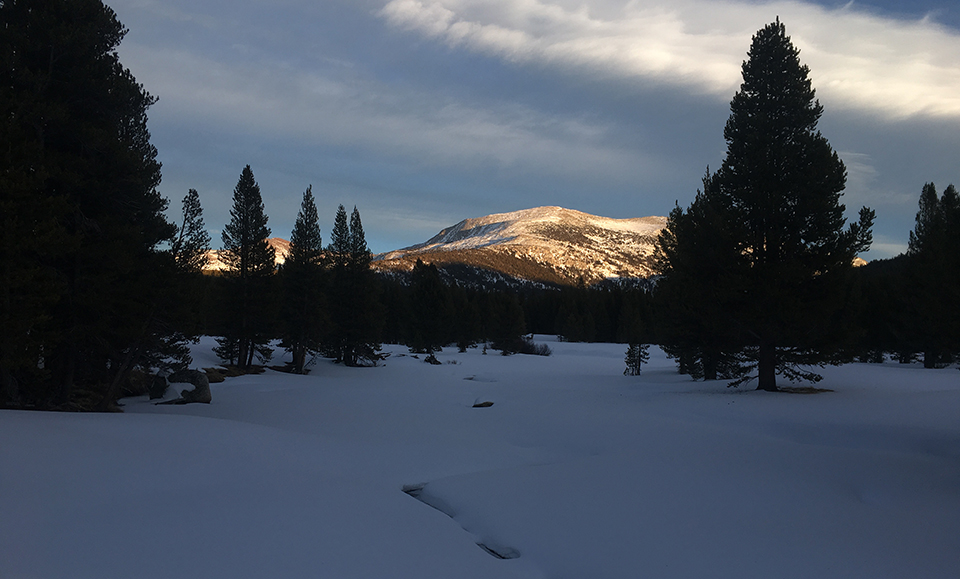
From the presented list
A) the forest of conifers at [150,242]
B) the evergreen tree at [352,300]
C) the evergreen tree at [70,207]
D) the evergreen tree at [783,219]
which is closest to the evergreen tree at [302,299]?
the evergreen tree at [352,300]

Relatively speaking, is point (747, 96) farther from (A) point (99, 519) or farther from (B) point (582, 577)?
(A) point (99, 519)

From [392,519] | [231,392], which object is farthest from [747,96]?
[231,392]

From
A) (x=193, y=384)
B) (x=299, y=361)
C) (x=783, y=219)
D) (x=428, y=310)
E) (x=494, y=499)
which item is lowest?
(x=299, y=361)

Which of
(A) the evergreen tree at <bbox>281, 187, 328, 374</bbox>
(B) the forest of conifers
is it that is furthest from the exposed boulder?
(A) the evergreen tree at <bbox>281, 187, 328, 374</bbox>

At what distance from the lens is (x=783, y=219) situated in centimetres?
1642

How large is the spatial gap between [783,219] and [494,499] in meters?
14.0

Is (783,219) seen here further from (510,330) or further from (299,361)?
(510,330)

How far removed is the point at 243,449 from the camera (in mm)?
8727

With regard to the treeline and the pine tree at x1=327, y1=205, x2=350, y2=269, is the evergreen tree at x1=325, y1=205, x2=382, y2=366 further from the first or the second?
the treeline

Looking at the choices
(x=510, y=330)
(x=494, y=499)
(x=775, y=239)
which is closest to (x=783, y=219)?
(x=775, y=239)

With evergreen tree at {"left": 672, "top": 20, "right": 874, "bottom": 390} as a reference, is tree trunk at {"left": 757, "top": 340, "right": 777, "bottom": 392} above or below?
below

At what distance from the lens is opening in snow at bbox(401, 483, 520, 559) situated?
6.36 meters

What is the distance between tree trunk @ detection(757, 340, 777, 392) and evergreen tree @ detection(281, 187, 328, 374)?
2566cm

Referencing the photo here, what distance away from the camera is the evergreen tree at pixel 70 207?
1073 centimetres
